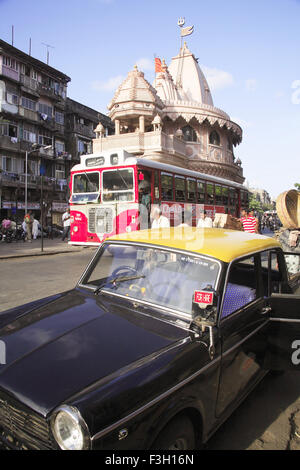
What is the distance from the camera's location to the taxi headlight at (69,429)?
1413 mm

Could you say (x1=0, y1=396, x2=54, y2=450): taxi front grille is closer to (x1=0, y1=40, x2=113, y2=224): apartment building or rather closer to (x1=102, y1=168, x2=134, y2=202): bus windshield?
(x1=102, y1=168, x2=134, y2=202): bus windshield

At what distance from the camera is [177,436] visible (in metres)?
1.79

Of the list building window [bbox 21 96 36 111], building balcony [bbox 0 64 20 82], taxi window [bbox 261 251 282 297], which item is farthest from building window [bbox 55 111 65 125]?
taxi window [bbox 261 251 282 297]

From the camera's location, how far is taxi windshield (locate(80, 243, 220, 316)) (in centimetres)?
246

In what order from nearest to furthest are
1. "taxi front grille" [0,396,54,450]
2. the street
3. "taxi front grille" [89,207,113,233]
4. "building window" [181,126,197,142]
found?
"taxi front grille" [0,396,54,450], the street, "taxi front grille" [89,207,113,233], "building window" [181,126,197,142]

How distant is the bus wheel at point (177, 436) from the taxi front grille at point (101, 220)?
932 centimetres

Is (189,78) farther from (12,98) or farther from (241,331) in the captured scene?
(241,331)

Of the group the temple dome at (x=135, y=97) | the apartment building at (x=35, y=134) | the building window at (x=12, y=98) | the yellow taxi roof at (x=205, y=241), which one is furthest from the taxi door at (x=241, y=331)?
the building window at (x=12, y=98)

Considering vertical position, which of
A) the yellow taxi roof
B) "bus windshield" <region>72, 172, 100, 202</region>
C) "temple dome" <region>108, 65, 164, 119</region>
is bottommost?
the yellow taxi roof

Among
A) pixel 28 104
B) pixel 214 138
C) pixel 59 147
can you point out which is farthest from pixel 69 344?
pixel 59 147

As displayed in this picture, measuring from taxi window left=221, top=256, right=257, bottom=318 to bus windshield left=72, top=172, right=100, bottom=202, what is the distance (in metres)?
8.73

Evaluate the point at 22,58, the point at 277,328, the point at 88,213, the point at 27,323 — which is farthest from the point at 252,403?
the point at 22,58
